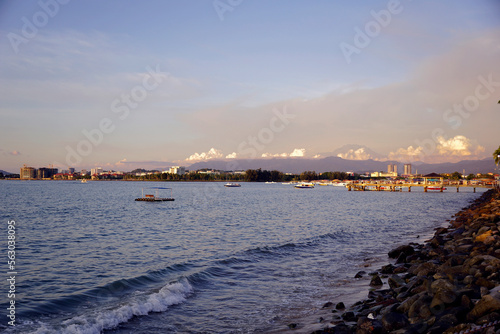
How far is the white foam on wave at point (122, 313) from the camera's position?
10562mm

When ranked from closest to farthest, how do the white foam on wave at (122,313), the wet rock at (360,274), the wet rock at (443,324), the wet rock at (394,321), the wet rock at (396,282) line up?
the wet rock at (443,324) → the wet rock at (394,321) → the white foam on wave at (122,313) → the wet rock at (396,282) → the wet rock at (360,274)

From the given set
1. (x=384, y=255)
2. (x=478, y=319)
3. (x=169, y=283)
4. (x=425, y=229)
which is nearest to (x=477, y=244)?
(x=384, y=255)

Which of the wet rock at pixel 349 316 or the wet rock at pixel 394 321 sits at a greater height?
the wet rock at pixel 394 321

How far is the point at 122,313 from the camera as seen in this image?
460 inches

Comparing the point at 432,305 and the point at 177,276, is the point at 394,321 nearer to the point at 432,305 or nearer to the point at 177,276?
the point at 432,305

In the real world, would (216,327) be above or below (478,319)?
below

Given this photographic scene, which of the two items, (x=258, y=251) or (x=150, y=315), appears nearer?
(x=150, y=315)

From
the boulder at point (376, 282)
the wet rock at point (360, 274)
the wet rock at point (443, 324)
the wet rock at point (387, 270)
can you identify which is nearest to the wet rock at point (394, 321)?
the wet rock at point (443, 324)

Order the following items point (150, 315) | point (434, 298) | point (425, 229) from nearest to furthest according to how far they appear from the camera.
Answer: point (434, 298) < point (150, 315) < point (425, 229)

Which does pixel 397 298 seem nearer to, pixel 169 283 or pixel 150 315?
pixel 150 315

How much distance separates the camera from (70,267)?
58.7 feet

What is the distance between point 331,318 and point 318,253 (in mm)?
12236

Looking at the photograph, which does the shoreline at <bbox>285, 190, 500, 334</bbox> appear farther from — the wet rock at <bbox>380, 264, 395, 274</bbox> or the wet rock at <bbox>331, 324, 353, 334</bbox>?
the wet rock at <bbox>380, 264, 395, 274</bbox>

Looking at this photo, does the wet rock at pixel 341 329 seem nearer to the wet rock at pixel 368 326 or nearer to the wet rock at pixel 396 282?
the wet rock at pixel 368 326
